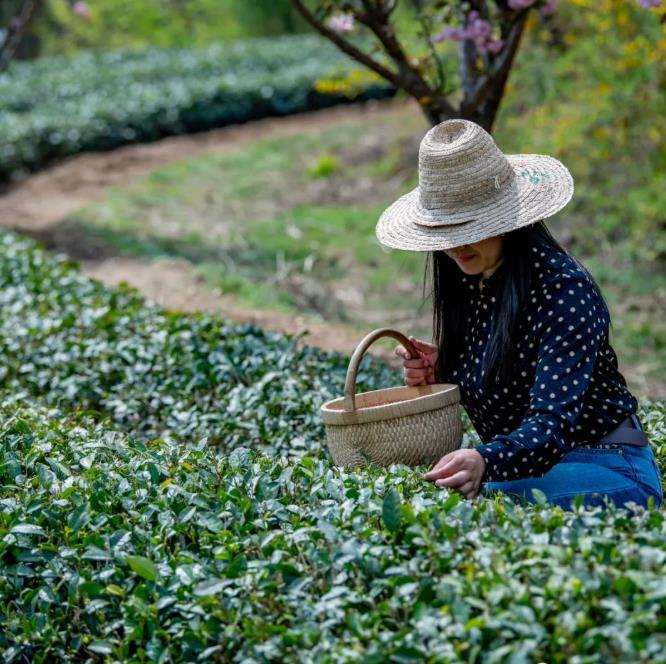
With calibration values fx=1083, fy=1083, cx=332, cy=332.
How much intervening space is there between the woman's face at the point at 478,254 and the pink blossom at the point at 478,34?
8.26 feet

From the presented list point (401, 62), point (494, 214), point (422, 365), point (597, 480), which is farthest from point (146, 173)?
point (597, 480)

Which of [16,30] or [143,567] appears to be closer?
[143,567]

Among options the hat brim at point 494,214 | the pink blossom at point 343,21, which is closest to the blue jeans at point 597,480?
the hat brim at point 494,214

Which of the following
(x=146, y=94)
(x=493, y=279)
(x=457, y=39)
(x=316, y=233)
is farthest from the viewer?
(x=146, y=94)

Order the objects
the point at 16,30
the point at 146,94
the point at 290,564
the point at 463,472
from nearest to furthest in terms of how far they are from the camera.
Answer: the point at 290,564 → the point at 463,472 → the point at 16,30 → the point at 146,94

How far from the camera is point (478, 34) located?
5.30 metres

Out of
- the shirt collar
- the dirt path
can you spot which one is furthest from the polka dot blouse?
the dirt path

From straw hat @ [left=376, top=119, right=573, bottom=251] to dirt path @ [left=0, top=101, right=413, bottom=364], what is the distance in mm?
2474

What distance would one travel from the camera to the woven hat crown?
3.02 m

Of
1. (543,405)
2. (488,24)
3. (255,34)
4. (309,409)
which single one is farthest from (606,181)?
(255,34)

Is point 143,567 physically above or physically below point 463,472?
below

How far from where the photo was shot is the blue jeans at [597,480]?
292 cm

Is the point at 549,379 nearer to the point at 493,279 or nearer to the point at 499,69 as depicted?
the point at 493,279

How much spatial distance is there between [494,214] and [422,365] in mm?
639
